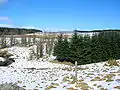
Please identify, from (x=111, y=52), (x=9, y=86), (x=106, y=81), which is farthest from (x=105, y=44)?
(x=9, y=86)

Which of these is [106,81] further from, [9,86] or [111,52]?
[111,52]

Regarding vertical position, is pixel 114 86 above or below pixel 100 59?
above

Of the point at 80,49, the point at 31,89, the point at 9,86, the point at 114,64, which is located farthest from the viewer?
the point at 80,49

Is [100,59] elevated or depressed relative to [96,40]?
depressed

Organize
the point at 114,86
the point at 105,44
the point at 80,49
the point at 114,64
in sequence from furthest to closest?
the point at 105,44, the point at 80,49, the point at 114,64, the point at 114,86

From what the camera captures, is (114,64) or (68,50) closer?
(114,64)

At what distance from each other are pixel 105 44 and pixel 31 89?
52.5 meters

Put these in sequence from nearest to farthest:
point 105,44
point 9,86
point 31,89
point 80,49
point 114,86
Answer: point 9,86, point 114,86, point 31,89, point 80,49, point 105,44

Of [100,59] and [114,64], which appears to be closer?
[114,64]

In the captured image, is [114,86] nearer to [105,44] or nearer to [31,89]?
[31,89]

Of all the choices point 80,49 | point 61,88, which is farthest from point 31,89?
point 80,49

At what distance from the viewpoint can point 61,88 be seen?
2033cm

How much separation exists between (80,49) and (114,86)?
48.6 meters

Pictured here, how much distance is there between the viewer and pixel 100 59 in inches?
2657
